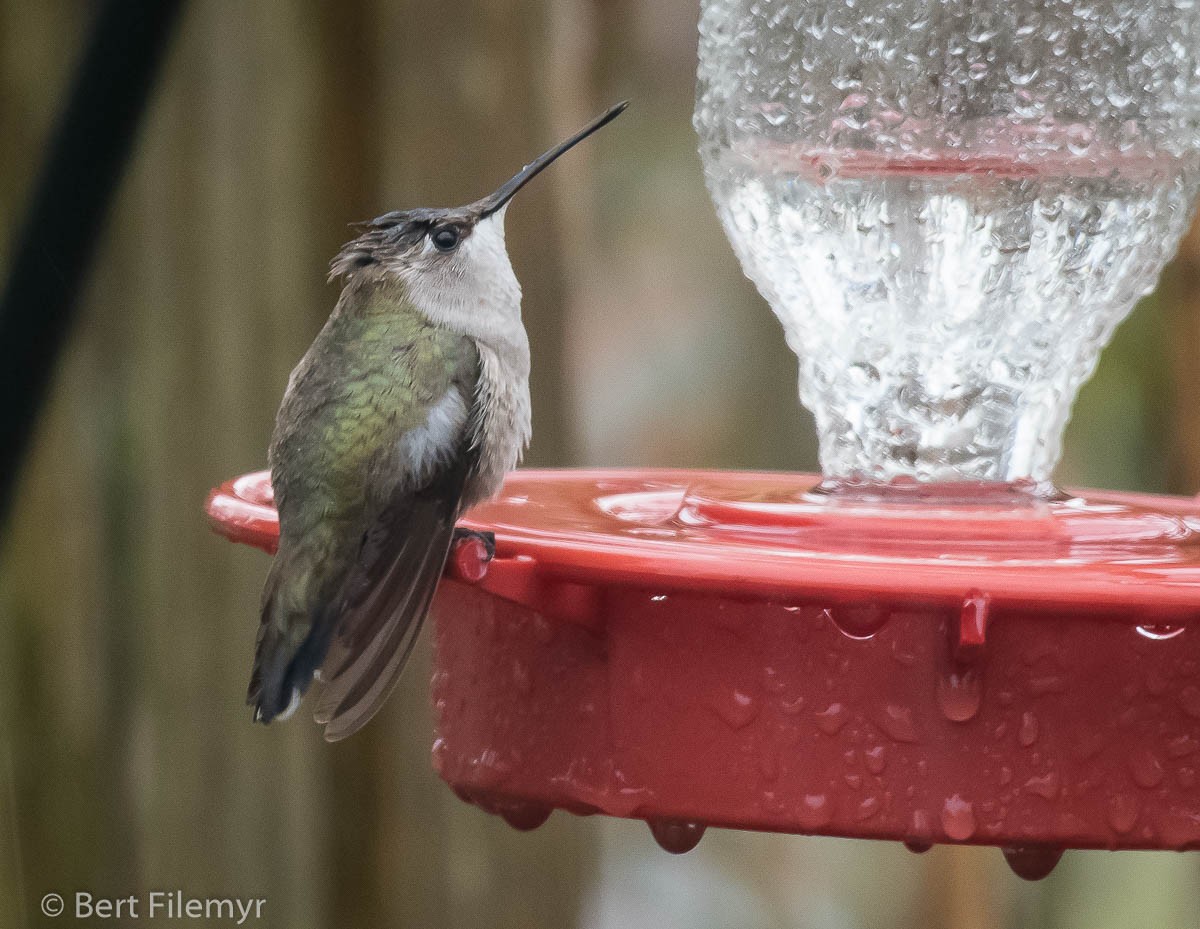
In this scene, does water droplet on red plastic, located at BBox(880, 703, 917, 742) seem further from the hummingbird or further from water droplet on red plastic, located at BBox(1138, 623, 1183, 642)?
the hummingbird

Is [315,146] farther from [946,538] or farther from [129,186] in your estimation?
[946,538]

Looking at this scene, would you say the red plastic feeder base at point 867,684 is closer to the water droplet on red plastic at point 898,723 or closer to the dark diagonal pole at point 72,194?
the water droplet on red plastic at point 898,723

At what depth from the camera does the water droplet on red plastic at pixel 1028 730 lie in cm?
116

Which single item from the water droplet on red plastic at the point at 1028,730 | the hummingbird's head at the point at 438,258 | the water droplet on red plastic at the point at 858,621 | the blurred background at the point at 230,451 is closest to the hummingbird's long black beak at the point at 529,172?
the hummingbird's head at the point at 438,258

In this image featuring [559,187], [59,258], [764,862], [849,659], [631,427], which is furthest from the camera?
[631,427]

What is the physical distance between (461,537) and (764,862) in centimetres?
193

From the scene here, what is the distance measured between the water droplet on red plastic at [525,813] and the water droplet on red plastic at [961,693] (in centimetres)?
36

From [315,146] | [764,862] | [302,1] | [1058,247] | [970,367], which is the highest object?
[302,1]

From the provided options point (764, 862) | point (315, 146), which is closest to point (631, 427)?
point (764, 862)

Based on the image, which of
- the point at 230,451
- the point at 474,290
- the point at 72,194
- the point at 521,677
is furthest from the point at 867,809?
the point at 230,451

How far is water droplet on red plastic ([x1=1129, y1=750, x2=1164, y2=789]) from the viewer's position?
117cm

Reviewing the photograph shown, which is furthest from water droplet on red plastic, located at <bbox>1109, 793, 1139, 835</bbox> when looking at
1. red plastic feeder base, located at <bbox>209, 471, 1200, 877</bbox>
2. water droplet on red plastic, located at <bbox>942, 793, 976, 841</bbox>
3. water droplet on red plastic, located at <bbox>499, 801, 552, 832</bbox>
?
water droplet on red plastic, located at <bbox>499, 801, 552, 832</bbox>

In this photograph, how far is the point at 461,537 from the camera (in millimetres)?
1318

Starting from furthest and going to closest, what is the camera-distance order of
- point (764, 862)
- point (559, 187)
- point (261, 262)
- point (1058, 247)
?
1. point (764, 862)
2. point (559, 187)
3. point (261, 262)
4. point (1058, 247)
